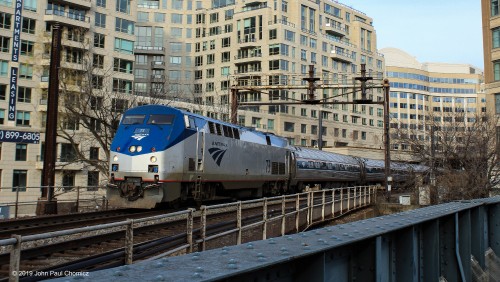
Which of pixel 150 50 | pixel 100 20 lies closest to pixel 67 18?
pixel 100 20

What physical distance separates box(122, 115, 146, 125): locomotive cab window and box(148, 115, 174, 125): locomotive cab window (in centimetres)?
37

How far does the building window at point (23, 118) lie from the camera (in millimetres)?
50466

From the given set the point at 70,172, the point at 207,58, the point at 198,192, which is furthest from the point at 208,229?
the point at 207,58

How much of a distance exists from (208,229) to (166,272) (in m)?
8.01

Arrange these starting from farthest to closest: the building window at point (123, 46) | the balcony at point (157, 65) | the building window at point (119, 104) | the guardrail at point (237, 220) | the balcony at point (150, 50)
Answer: the balcony at point (157, 65) < the balcony at point (150, 50) < the building window at point (123, 46) < the building window at point (119, 104) < the guardrail at point (237, 220)

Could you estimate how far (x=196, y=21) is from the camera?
90.1 m

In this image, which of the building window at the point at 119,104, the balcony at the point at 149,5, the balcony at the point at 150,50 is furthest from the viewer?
the balcony at the point at 149,5

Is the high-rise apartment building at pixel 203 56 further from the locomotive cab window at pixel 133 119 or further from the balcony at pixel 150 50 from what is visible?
the locomotive cab window at pixel 133 119

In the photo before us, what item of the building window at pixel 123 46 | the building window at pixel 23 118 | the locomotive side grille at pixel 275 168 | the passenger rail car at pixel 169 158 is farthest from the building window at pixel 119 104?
the building window at pixel 123 46

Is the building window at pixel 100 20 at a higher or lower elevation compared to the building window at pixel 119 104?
higher

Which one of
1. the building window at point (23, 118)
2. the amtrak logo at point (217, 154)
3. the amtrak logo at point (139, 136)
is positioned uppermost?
the building window at point (23, 118)

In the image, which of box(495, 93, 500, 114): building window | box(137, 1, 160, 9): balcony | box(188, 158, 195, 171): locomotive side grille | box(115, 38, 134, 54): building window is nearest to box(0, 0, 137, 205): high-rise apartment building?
box(115, 38, 134, 54): building window

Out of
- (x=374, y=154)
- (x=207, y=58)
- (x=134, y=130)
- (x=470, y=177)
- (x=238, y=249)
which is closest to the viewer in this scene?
(x=238, y=249)

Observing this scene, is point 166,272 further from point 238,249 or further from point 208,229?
point 208,229
